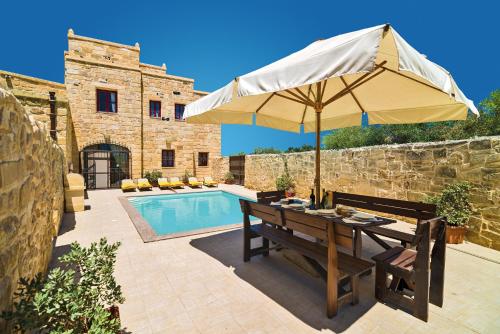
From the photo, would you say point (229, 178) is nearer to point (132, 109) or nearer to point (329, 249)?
point (132, 109)

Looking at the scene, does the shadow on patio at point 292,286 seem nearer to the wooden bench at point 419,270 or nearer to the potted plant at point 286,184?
the wooden bench at point 419,270

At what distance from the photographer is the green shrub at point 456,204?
176 inches

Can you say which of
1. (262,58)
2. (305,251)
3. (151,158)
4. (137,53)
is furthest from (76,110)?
(262,58)

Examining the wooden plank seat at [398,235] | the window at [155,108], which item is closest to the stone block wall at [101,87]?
the window at [155,108]

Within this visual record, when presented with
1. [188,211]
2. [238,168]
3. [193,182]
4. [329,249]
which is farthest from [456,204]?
[193,182]

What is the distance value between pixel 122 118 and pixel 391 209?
48.1 ft

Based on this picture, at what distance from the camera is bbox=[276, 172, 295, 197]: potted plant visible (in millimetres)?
10038

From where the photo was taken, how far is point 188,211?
28.8ft

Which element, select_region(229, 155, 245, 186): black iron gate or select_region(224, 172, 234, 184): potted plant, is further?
select_region(224, 172, 234, 184): potted plant

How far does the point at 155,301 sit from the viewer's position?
2.58 m

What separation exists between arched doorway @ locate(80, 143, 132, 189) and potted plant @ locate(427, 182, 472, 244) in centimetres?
1471

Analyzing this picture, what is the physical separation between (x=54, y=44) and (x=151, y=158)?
549ft

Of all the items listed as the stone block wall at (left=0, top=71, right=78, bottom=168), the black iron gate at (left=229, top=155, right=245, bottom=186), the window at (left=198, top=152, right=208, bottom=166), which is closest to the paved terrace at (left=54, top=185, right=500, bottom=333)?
the stone block wall at (left=0, top=71, right=78, bottom=168)

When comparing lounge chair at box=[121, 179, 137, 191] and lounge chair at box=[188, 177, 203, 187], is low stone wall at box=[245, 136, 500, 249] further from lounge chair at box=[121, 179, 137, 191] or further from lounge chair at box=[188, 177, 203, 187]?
lounge chair at box=[121, 179, 137, 191]
